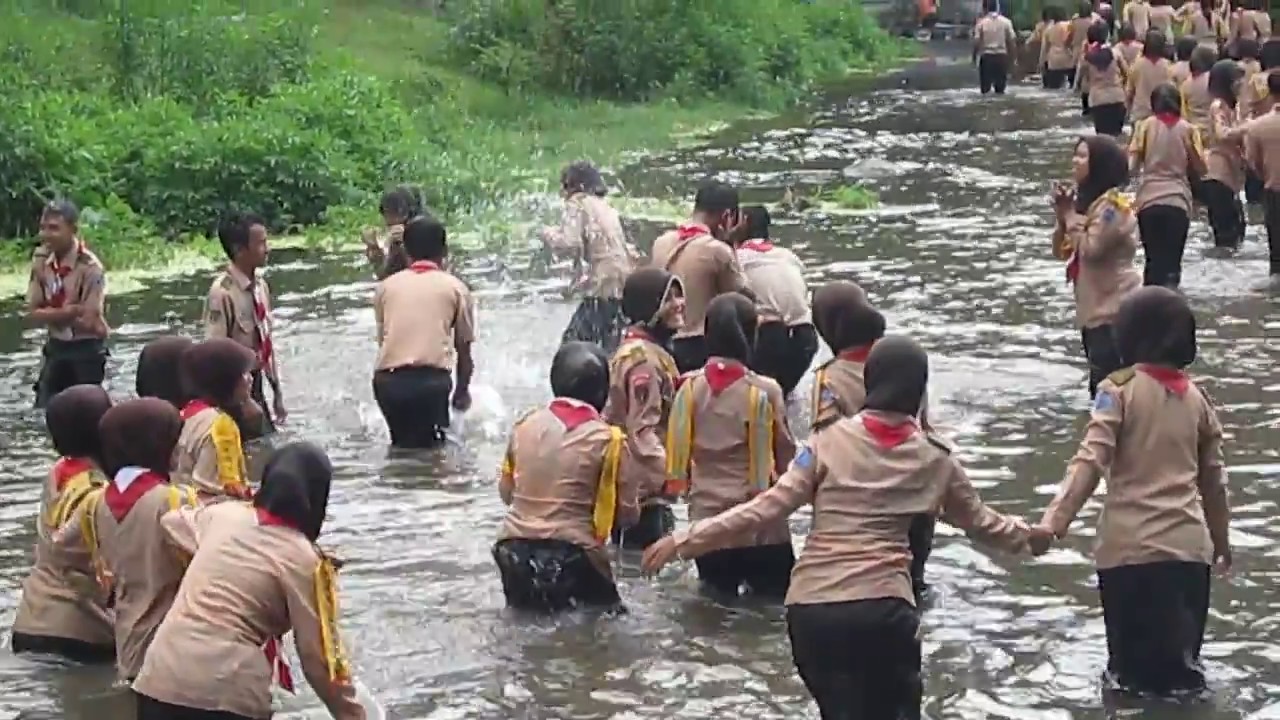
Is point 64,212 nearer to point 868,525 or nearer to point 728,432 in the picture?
point 728,432

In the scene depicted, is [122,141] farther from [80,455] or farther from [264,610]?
[264,610]

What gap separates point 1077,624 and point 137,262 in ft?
41.1

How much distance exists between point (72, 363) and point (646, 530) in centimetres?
482

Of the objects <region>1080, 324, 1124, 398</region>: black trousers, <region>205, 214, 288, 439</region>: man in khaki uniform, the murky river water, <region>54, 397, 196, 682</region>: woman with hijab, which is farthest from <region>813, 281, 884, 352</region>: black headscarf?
<region>205, 214, 288, 439</region>: man in khaki uniform

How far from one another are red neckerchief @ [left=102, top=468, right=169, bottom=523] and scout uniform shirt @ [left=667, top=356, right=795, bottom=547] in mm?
2493

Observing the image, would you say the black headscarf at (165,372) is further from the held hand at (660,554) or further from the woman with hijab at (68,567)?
the held hand at (660,554)

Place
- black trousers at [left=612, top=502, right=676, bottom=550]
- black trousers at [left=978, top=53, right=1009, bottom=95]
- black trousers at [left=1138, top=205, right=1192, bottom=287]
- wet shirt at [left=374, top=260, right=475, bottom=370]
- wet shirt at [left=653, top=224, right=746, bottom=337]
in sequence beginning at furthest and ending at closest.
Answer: black trousers at [left=978, top=53, right=1009, bottom=95], black trousers at [left=1138, top=205, right=1192, bottom=287], wet shirt at [left=374, top=260, right=475, bottom=370], wet shirt at [left=653, top=224, right=746, bottom=337], black trousers at [left=612, top=502, right=676, bottom=550]

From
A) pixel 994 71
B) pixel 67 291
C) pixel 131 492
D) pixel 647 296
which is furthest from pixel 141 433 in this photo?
pixel 994 71

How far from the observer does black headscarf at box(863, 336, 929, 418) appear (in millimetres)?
6340

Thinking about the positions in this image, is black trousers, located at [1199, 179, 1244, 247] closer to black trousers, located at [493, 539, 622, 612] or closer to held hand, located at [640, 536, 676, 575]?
black trousers, located at [493, 539, 622, 612]

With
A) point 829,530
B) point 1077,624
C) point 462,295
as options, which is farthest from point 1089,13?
point 829,530

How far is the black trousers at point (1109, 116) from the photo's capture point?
993 inches

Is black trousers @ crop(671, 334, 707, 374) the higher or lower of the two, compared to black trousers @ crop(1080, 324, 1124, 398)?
higher

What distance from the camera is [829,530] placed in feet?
21.1
